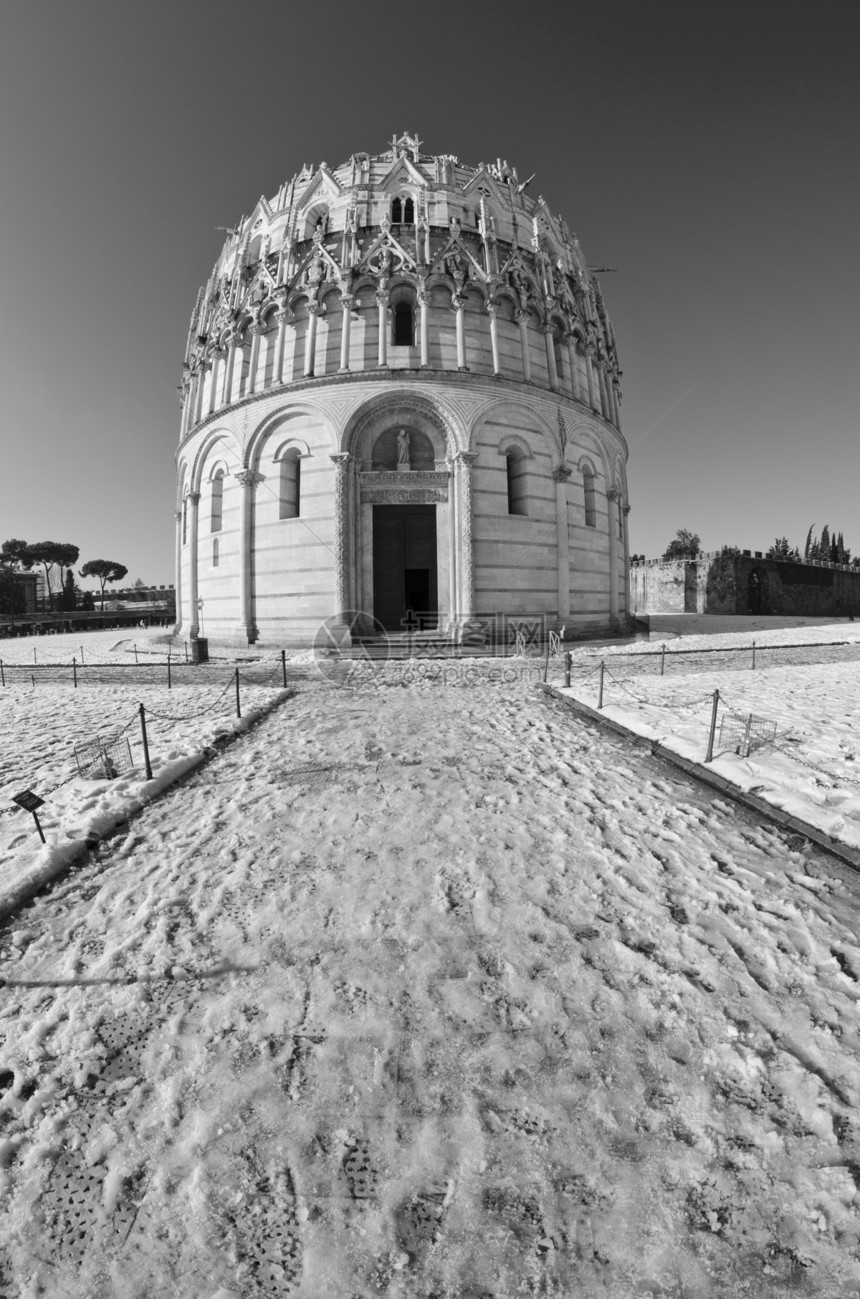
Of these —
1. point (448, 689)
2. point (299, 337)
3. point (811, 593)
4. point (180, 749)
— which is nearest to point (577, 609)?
point (448, 689)

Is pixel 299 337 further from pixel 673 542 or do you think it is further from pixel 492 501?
pixel 673 542

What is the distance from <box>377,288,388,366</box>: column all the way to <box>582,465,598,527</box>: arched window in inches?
400

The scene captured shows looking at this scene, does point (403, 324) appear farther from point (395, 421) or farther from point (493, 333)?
point (395, 421)

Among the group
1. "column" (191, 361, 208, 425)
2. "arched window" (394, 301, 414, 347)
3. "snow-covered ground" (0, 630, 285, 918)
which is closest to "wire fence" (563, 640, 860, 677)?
"snow-covered ground" (0, 630, 285, 918)

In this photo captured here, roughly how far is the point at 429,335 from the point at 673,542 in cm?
8343

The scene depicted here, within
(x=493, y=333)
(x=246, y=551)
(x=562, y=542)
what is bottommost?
(x=246, y=551)

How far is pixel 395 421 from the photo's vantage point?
1995 centimetres

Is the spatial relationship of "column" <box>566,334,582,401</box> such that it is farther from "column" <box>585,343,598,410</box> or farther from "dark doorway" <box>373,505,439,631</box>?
"dark doorway" <box>373,505,439,631</box>

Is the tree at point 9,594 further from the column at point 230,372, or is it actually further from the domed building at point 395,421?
the column at point 230,372

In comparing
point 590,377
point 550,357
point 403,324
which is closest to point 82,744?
point 403,324

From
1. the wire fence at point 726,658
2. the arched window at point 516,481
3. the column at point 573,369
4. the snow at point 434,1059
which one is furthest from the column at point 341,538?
the snow at point 434,1059

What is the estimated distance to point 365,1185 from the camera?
2238 millimetres

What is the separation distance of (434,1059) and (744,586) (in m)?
54.8

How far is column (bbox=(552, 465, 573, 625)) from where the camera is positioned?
21578 millimetres
